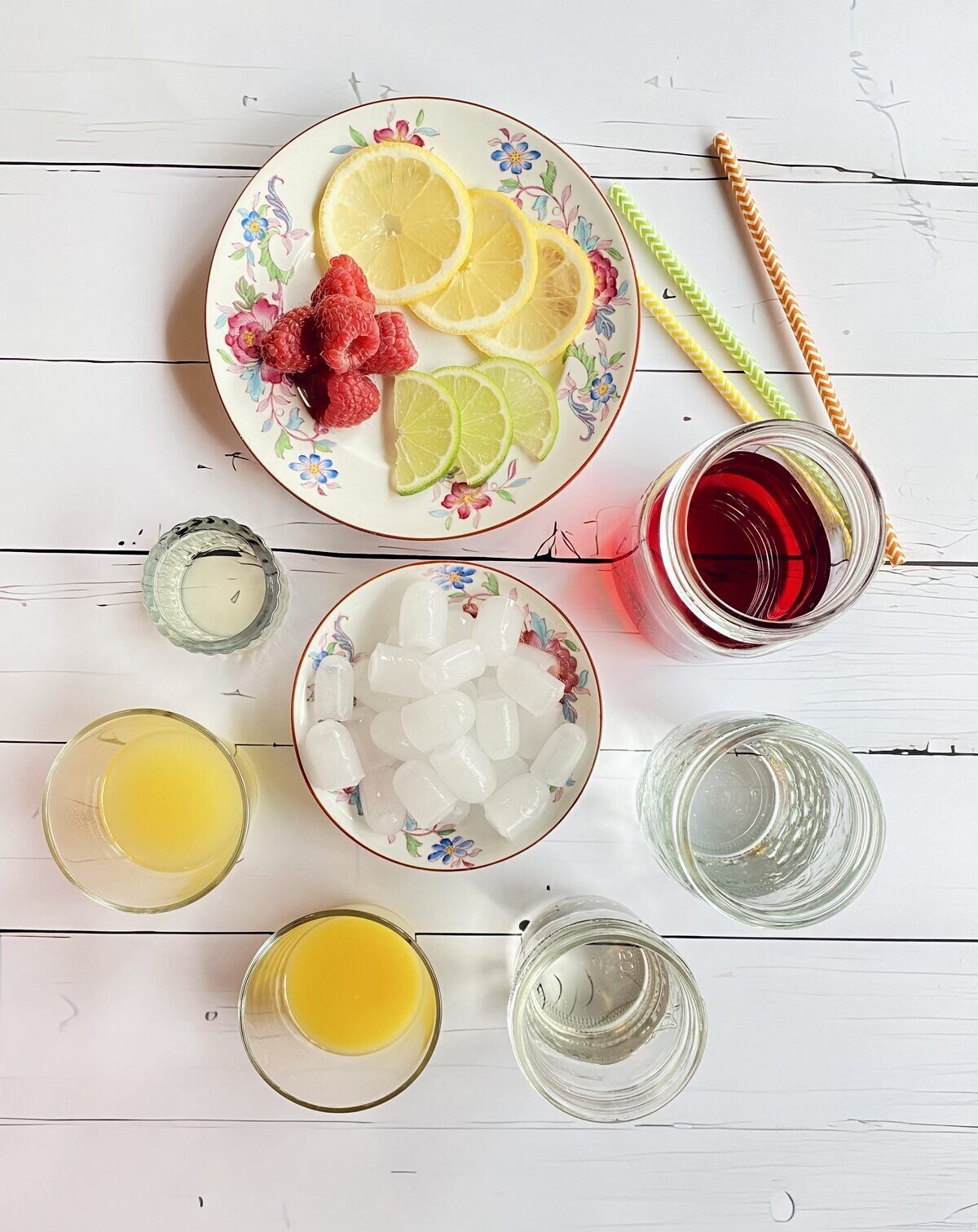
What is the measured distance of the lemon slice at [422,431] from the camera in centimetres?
98

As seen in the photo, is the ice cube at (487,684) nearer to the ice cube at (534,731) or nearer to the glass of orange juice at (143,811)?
the ice cube at (534,731)

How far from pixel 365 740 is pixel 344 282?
52cm

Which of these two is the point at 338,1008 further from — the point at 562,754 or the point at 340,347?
the point at 340,347

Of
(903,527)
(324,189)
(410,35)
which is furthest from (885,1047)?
(410,35)

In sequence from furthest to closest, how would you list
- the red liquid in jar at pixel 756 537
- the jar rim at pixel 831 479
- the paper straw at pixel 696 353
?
the paper straw at pixel 696 353
the red liquid in jar at pixel 756 537
the jar rim at pixel 831 479

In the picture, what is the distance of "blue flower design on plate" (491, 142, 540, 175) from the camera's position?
100 centimetres

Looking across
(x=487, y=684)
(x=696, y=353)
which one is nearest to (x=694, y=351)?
(x=696, y=353)

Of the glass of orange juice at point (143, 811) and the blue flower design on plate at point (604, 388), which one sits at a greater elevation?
the blue flower design on plate at point (604, 388)

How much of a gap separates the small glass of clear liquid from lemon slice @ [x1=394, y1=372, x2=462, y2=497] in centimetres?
19

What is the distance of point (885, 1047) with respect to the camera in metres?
1.08

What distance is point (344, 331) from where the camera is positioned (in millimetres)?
926

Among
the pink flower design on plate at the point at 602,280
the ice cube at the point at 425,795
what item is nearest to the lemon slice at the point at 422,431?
the pink flower design on plate at the point at 602,280

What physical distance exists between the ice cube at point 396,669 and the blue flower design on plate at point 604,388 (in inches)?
14.2

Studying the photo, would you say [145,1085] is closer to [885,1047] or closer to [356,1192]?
[356,1192]
